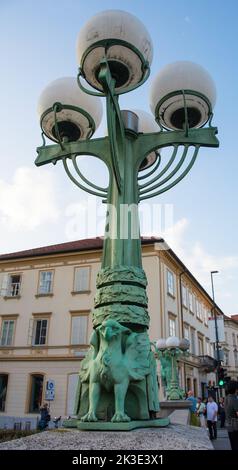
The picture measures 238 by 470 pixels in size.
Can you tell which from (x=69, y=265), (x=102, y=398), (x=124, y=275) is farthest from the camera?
(x=69, y=265)

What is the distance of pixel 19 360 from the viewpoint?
2420cm

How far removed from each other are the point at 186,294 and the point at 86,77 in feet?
90.3

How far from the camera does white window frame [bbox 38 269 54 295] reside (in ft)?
84.2

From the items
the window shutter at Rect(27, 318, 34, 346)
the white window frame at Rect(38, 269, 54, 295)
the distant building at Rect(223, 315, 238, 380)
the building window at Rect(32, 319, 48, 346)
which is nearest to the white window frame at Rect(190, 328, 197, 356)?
the building window at Rect(32, 319, 48, 346)

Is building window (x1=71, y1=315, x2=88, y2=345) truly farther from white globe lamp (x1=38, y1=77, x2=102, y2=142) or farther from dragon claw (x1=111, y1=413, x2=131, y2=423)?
dragon claw (x1=111, y1=413, x2=131, y2=423)

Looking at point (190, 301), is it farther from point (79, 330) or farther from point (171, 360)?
point (171, 360)

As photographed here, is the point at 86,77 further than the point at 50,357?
No

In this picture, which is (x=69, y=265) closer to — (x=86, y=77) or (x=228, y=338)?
(x=86, y=77)

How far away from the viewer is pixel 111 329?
2992 mm

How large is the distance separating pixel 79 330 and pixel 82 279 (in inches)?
134

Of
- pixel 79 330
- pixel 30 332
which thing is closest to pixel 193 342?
pixel 79 330
